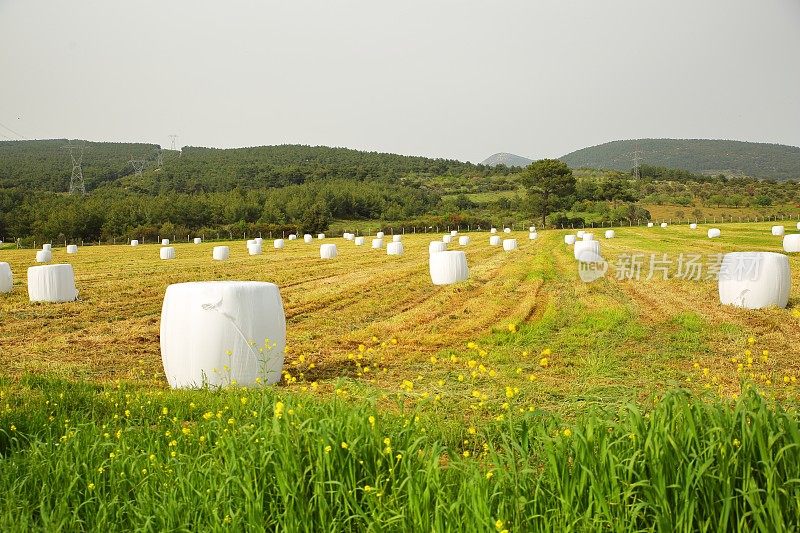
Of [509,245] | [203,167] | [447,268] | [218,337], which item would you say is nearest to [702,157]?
[203,167]

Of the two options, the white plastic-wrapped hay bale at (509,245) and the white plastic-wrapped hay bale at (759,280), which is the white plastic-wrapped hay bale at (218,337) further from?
the white plastic-wrapped hay bale at (509,245)

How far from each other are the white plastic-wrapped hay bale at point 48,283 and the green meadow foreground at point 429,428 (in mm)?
2868

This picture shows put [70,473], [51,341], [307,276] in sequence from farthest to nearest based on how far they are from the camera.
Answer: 1. [307,276]
2. [51,341]
3. [70,473]

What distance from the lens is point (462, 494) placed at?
4.56 m

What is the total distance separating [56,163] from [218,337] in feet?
331

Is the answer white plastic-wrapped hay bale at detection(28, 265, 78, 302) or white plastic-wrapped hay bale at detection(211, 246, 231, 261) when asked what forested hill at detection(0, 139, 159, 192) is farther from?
white plastic-wrapped hay bale at detection(28, 265, 78, 302)

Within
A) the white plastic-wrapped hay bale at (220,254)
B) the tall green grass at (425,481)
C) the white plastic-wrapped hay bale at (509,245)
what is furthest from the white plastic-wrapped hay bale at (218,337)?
the white plastic-wrapped hay bale at (509,245)

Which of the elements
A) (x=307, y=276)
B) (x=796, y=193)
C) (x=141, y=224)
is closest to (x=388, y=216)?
(x=141, y=224)

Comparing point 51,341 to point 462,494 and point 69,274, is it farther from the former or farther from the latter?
point 462,494

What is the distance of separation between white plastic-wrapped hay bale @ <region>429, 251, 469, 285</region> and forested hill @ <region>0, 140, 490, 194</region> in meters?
65.5

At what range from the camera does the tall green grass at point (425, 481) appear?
4.27 m

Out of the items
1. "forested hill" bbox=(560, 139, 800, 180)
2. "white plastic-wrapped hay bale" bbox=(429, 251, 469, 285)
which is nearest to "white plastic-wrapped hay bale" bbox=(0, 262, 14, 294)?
"white plastic-wrapped hay bale" bbox=(429, 251, 469, 285)

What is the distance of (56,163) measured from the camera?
3888 inches

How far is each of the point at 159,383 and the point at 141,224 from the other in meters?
75.4
